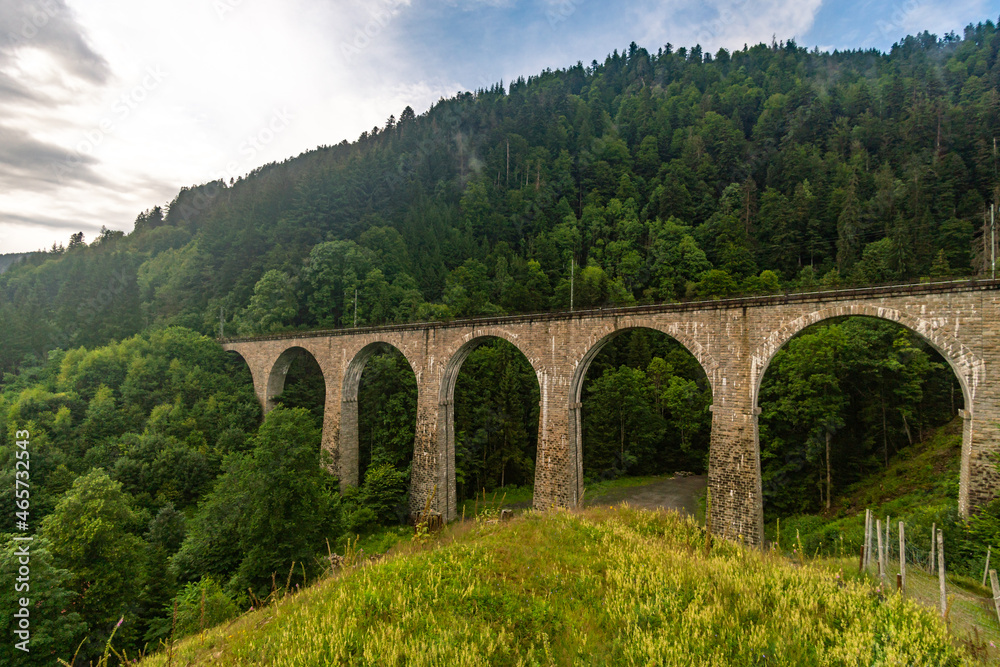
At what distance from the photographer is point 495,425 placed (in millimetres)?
33750

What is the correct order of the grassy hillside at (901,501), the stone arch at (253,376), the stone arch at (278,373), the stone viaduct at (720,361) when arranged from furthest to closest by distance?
1. the stone arch at (253,376)
2. the stone arch at (278,373)
3. the grassy hillside at (901,501)
4. the stone viaduct at (720,361)

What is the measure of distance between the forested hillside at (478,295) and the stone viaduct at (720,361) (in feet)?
5.12

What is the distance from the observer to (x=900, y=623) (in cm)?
520

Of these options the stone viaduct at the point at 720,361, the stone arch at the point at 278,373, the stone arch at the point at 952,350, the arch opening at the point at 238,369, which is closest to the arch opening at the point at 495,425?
the stone viaduct at the point at 720,361

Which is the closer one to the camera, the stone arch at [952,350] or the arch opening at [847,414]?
the stone arch at [952,350]

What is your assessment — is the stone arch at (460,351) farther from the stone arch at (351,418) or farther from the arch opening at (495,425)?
the arch opening at (495,425)

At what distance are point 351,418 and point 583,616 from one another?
979 inches

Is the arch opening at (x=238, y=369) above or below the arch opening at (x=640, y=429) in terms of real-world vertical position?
above

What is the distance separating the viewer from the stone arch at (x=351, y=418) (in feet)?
89.7

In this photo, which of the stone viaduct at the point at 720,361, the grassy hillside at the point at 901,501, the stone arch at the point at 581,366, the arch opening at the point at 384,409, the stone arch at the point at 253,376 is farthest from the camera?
the stone arch at the point at 253,376

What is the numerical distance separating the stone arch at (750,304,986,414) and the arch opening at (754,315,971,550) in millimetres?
7342

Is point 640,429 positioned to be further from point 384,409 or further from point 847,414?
→ point 384,409

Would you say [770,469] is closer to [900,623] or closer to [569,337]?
[569,337]

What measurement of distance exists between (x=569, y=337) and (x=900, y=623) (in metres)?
14.1
